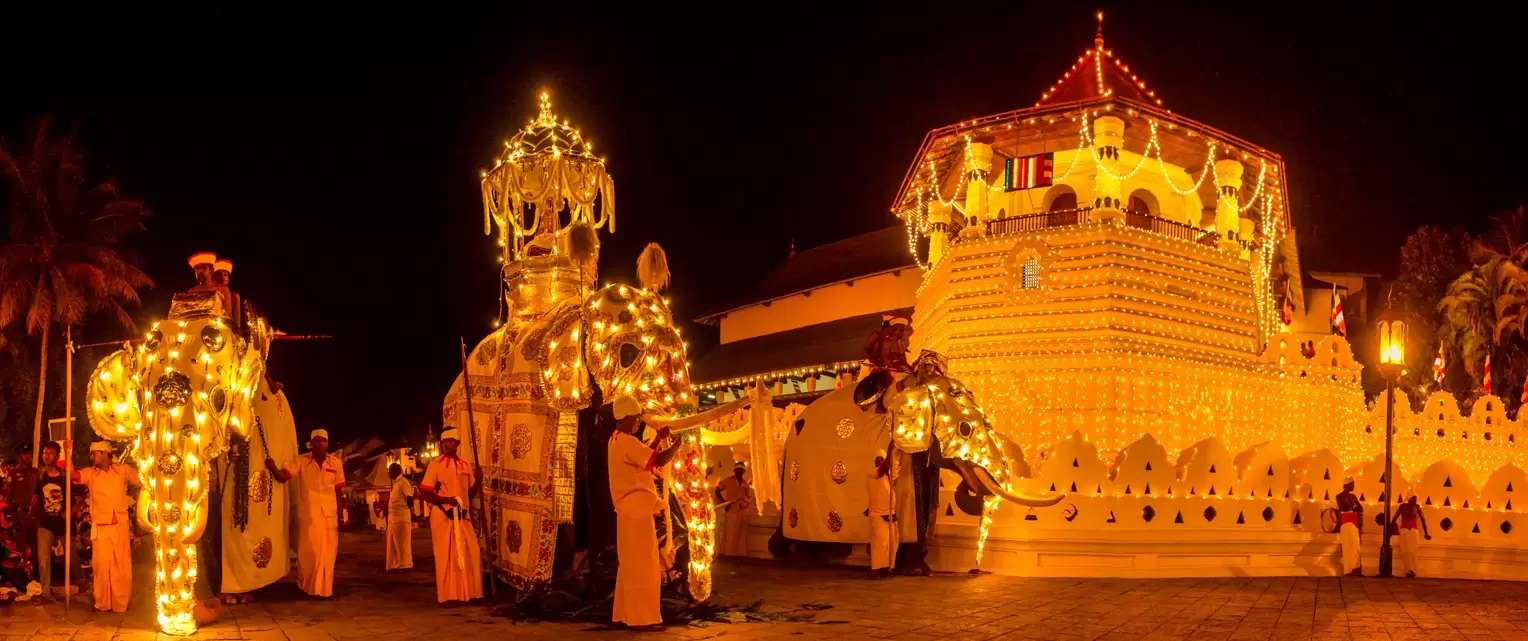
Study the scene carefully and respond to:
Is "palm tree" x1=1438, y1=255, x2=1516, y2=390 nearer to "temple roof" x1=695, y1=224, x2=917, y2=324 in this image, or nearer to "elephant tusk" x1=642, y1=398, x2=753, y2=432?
"temple roof" x1=695, y1=224, x2=917, y2=324

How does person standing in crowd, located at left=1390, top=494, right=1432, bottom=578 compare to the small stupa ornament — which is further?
person standing in crowd, located at left=1390, top=494, right=1432, bottom=578

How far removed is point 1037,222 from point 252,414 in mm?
16435

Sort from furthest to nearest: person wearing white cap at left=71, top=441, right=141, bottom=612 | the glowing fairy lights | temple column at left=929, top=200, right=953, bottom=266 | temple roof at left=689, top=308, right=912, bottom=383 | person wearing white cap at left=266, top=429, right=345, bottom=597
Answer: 1. temple roof at left=689, top=308, right=912, bottom=383
2. temple column at left=929, top=200, right=953, bottom=266
3. person wearing white cap at left=266, top=429, right=345, bottom=597
4. person wearing white cap at left=71, top=441, right=141, bottom=612
5. the glowing fairy lights

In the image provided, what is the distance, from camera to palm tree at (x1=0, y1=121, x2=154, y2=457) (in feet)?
91.6

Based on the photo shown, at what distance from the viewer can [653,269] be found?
1016 cm

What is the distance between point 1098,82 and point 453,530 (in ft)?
60.3

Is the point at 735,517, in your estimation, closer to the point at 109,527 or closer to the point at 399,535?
the point at 399,535

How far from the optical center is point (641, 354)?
9.42 m

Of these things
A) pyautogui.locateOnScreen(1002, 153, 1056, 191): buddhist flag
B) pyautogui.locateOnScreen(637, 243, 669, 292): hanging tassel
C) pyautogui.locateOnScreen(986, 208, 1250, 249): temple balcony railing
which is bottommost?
pyautogui.locateOnScreen(637, 243, 669, 292): hanging tassel

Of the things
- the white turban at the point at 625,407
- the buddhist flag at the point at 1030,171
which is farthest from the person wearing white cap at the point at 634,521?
the buddhist flag at the point at 1030,171

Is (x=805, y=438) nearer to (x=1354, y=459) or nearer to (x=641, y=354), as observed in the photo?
(x=641, y=354)

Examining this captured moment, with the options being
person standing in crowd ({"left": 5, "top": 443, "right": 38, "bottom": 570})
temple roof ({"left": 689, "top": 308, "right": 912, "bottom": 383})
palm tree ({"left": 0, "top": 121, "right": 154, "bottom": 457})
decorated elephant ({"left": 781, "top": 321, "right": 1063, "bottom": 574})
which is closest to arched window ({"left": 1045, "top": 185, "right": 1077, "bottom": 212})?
temple roof ({"left": 689, "top": 308, "right": 912, "bottom": 383})

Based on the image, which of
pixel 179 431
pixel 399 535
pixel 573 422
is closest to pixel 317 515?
pixel 179 431

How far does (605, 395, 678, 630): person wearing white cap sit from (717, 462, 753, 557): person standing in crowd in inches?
290
